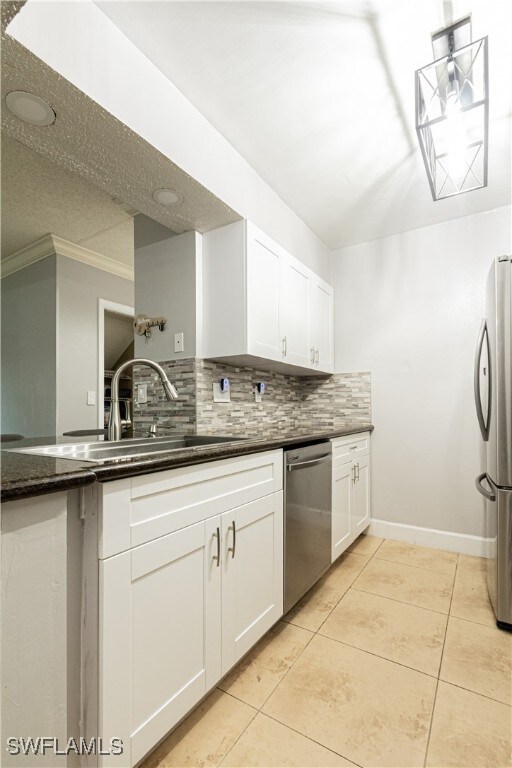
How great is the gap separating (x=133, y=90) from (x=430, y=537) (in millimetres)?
3216

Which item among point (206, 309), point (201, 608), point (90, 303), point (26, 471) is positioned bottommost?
point (201, 608)

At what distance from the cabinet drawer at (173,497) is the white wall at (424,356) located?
5.88ft

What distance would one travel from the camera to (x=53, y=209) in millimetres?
2727

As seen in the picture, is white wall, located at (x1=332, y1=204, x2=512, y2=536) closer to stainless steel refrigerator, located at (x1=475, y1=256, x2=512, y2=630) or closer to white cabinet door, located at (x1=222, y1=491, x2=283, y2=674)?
stainless steel refrigerator, located at (x1=475, y1=256, x2=512, y2=630)

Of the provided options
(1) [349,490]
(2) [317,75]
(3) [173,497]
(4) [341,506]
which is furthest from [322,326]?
(3) [173,497]

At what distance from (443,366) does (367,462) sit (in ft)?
3.15

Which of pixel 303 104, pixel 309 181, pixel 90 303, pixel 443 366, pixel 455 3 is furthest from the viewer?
pixel 90 303

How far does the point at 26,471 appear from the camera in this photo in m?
0.79

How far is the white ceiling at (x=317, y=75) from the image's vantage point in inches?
51.6

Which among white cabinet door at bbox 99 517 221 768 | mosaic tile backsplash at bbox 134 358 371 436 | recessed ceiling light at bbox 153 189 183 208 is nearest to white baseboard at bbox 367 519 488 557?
mosaic tile backsplash at bbox 134 358 371 436

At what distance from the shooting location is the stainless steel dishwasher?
1698mm

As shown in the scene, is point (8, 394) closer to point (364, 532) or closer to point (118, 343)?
point (118, 343)

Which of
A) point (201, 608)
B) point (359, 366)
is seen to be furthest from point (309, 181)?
point (201, 608)

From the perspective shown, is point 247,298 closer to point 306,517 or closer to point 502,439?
point 306,517
